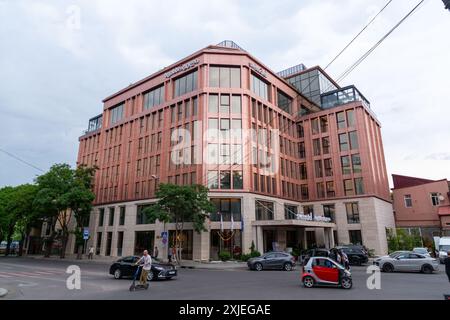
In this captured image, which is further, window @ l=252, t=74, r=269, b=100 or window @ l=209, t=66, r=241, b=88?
window @ l=252, t=74, r=269, b=100

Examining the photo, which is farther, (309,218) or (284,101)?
(284,101)

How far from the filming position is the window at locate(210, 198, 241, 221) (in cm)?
3362

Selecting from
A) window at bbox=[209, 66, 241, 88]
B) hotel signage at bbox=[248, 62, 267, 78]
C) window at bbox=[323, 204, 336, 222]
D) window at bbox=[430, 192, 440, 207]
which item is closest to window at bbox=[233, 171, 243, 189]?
window at bbox=[209, 66, 241, 88]

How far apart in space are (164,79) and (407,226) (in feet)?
149

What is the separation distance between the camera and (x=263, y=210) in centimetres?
3659

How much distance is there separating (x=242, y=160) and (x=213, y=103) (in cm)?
857

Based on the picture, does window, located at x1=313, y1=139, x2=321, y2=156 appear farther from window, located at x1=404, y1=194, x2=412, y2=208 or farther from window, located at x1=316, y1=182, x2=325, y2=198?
window, located at x1=404, y1=194, x2=412, y2=208

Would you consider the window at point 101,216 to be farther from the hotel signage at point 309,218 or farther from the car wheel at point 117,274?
the hotel signage at point 309,218

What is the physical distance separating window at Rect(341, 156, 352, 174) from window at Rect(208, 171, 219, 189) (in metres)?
19.1

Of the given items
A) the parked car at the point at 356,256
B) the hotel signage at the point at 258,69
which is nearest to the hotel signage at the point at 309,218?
the parked car at the point at 356,256

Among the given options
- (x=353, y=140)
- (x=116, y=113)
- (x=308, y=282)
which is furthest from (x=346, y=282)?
(x=116, y=113)

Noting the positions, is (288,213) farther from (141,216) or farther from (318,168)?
(141,216)
